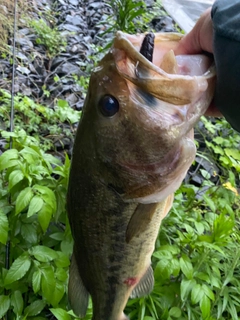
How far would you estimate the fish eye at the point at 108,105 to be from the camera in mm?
1368

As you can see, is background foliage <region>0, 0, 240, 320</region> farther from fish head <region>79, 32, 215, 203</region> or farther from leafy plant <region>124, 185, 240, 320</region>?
fish head <region>79, 32, 215, 203</region>

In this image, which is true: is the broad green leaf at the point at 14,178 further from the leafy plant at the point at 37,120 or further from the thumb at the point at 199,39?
the leafy plant at the point at 37,120

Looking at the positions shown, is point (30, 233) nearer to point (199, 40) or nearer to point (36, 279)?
point (36, 279)

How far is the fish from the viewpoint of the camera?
4.32 feet

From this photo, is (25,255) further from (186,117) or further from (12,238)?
(186,117)

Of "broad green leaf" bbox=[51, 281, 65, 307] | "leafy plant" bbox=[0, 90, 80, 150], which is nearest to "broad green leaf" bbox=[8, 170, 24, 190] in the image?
"broad green leaf" bbox=[51, 281, 65, 307]

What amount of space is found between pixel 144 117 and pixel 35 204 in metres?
0.89

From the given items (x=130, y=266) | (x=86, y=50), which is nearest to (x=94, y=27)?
(x=86, y=50)

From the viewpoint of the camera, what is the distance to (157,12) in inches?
300

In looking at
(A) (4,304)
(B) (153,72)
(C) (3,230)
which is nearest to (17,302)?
(A) (4,304)

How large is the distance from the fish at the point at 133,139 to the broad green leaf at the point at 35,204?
1.44 feet

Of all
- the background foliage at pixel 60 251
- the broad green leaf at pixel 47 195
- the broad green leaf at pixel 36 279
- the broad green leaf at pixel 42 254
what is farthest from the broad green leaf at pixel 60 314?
the broad green leaf at pixel 47 195

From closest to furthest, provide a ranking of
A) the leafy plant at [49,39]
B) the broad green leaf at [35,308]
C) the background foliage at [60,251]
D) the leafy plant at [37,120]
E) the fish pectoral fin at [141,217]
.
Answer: the fish pectoral fin at [141,217] < the background foliage at [60,251] < the broad green leaf at [35,308] < the leafy plant at [37,120] < the leafy plant at [49,39]

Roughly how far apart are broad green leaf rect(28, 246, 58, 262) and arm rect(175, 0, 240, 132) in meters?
1.17
